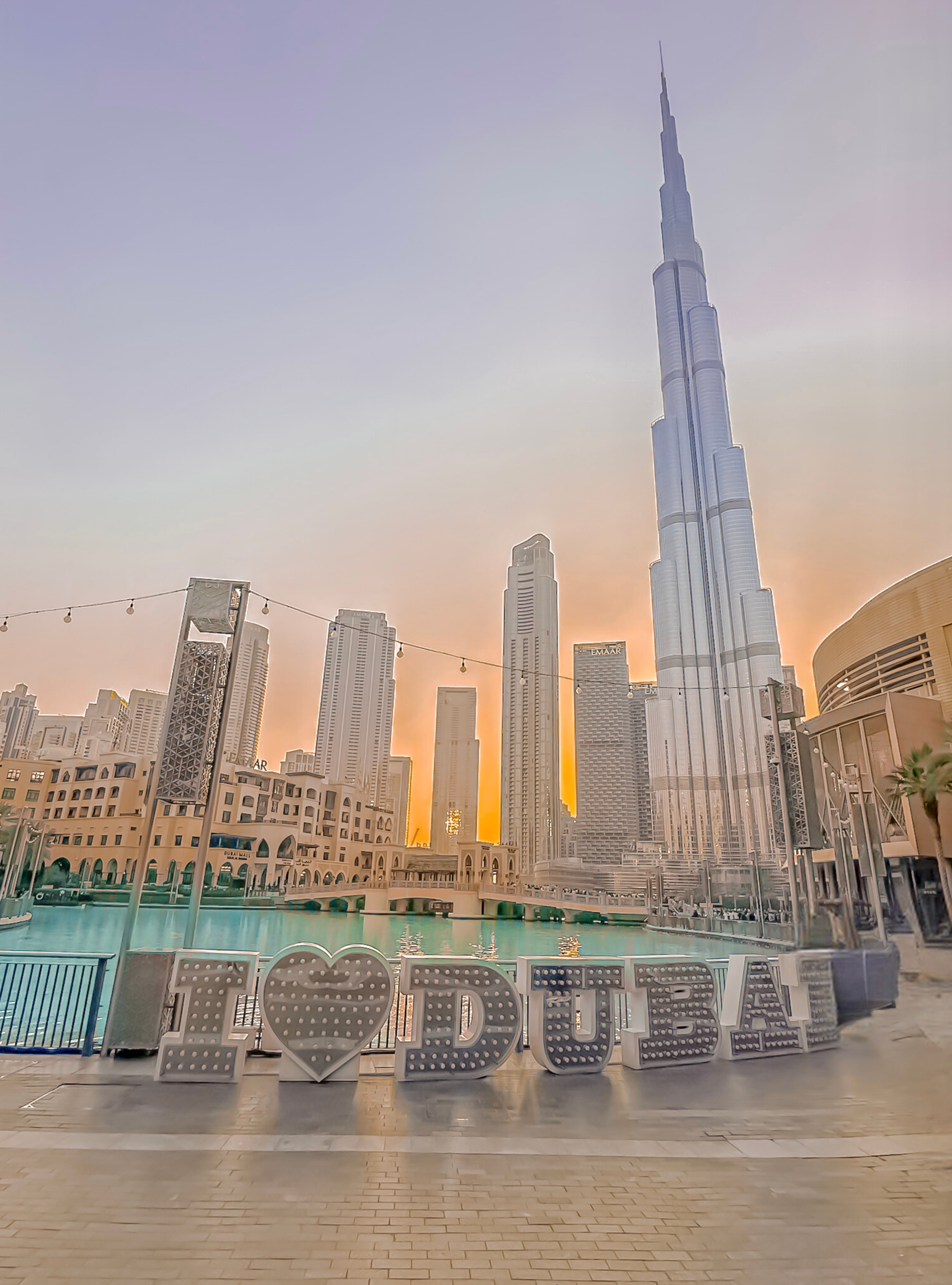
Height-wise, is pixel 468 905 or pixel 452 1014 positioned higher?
pixel 452 1014

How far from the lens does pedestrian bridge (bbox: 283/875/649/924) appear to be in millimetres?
64562

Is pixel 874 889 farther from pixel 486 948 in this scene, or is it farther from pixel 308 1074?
pixel 486 948

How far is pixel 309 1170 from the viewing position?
14.5ft

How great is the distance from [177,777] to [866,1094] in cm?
848

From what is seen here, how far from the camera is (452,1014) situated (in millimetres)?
6828

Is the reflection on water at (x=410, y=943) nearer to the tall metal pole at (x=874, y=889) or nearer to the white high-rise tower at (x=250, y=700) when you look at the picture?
the tall metal pole at (x=874, y=889)

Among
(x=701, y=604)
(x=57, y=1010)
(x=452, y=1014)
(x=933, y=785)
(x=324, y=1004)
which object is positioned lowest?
(x=57, y=1010)

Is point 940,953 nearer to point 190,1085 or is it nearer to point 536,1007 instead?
point 536,1007

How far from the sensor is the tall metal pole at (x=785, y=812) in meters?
16.1

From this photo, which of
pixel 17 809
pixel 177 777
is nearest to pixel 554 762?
pixel 17 809

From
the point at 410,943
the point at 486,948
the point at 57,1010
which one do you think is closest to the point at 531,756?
the point at 486,948

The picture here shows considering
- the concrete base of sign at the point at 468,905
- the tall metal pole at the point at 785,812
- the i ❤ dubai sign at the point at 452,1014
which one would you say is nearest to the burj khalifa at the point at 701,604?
the concrete base of sign at the point at 468,905

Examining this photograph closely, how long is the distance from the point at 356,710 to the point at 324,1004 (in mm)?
135068

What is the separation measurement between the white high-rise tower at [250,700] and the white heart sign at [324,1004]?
67.4m
